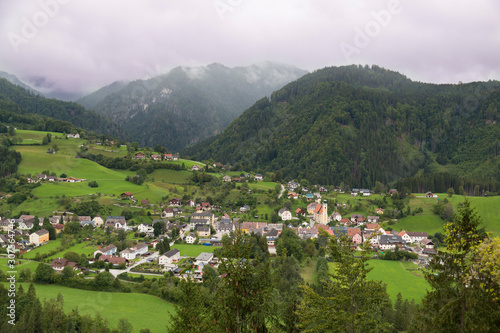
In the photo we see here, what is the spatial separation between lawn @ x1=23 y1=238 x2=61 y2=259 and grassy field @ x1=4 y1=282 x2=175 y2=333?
11.3 meters

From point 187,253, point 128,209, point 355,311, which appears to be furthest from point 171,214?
point 355,311

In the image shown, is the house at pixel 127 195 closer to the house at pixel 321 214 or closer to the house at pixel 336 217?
the house at pixel 321 214

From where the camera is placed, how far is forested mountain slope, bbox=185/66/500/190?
11375 centimetres

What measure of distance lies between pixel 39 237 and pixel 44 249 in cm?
371

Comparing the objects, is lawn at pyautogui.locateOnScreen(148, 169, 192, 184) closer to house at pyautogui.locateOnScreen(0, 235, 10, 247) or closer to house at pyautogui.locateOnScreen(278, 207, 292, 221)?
house at pyautogui.locateOnScreen(278, 207, 292, 221)

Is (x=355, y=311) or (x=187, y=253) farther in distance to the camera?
(x=187, y=253)

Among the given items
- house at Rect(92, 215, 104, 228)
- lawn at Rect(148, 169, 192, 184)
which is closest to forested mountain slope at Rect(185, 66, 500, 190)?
lawn at Rect(148, 169, 192, 184)

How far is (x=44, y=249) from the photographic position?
4338 centimetres

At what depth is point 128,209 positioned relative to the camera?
59406 mm

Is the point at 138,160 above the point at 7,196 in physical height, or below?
above

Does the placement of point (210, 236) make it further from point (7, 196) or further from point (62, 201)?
point (7, 196)

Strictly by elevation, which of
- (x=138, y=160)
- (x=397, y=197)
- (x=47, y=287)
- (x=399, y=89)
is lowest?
(x=47, y=287)

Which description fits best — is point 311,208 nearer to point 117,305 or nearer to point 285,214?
point 285,214

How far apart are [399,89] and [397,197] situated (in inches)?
4620
